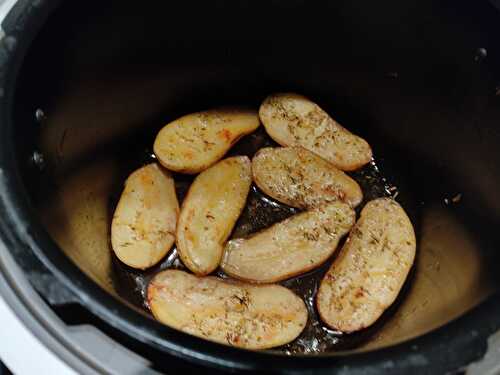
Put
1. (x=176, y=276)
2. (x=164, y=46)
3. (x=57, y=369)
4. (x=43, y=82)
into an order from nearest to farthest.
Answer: (x=57, y=369)
(x=43, y=82)
(x=176, y=276)
(x=164, y=46)

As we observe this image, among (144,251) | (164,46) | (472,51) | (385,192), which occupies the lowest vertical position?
(144,251)

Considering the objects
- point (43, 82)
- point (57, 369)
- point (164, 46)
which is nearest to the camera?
point (57, 369)

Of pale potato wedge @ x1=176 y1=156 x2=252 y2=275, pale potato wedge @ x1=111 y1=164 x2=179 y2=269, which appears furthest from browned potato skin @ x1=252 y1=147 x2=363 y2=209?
pale potato wedge @ x1=111 y1=164 x2=179 y2=269

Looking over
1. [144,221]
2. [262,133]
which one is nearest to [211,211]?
[144,221]

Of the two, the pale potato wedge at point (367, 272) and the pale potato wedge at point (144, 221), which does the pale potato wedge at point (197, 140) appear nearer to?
the pale potato wedge at point (144, 221)

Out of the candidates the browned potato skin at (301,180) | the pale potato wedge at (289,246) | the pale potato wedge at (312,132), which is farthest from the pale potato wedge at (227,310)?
the pale potato wedge at (312,132)

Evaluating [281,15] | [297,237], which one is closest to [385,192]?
[297,237]

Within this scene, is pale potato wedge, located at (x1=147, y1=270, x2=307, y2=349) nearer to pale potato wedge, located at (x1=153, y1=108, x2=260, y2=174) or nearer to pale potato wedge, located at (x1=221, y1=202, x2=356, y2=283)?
pale potato wedge, located at (x1=221, y1=202, x2=356, y2=283)

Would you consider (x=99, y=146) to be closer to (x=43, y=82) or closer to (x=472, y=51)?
(x=43, y=82)
